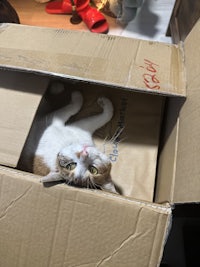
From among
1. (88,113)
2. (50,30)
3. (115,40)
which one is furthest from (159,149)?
(50,30)

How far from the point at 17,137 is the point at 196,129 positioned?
1.46 ft

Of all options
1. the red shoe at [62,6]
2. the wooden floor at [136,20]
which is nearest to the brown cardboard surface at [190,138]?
the wooden floor at [136,20]

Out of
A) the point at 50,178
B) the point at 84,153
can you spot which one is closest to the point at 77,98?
the point at 84,153

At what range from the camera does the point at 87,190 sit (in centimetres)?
68

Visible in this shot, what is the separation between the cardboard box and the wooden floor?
1.91 ft

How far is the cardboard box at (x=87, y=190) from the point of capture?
660mm

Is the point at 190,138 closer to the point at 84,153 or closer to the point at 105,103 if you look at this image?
the point at 84,153

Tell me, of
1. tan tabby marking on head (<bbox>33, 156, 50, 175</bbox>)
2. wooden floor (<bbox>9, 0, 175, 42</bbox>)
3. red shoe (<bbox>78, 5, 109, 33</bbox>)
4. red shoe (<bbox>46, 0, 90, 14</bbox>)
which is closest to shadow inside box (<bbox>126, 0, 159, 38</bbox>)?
wooden floor (<bbox>9, 0, 175, 42</bbox>)

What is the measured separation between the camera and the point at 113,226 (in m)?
0.66

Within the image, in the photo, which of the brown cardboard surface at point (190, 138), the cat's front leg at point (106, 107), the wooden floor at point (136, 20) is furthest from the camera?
the wooden floor at point (136, 20)

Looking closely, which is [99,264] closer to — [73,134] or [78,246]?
[78,246]

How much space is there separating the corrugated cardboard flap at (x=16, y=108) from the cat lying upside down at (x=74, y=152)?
0.40ft

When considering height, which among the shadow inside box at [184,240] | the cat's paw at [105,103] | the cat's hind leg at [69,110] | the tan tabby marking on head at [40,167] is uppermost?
the cat's paw at [105,103]

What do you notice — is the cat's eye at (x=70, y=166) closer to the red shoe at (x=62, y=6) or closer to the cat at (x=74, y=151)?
the cat at (x=74, y=151)
